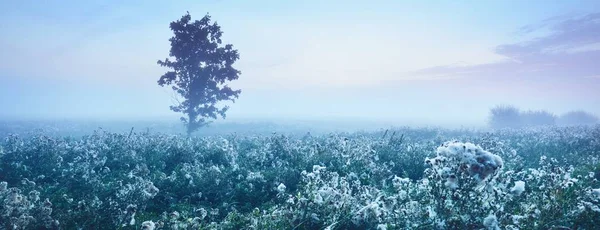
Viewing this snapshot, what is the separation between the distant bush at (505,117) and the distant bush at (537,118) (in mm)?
4987

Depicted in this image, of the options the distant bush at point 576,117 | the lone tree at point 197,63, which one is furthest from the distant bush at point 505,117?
the lone tree at point 197,63

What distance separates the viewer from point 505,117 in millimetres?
80500

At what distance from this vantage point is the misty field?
5531 millimetres

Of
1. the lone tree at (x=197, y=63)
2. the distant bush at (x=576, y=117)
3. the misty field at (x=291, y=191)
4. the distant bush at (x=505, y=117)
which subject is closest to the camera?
the misty field at (x=291, y=191)

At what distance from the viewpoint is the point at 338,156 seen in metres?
12.8

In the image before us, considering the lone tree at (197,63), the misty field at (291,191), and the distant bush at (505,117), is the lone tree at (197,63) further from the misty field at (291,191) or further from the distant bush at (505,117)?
the distant bush at (505,117)

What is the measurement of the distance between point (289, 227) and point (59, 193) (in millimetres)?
7292

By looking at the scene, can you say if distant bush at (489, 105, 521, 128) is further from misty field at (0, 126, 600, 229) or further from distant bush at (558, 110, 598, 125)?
misty field at (0, 126, 600, 229)

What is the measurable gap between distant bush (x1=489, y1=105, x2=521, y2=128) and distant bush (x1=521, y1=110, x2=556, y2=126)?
499 cm

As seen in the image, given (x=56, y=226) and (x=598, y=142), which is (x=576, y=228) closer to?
(x=56, y=226)

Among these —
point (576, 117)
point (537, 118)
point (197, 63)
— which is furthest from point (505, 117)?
point (197, 63)

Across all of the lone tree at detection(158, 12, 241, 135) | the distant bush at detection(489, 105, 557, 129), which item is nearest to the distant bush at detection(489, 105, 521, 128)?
the distant bush at detection(489, 105, 557, 129)

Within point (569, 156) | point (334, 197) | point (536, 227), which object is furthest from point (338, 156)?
point (569, 156)

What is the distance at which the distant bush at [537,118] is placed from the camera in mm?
86625
